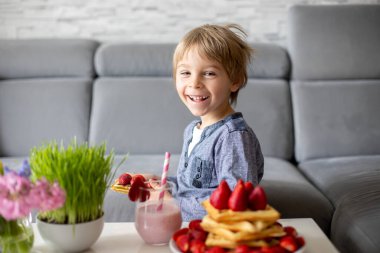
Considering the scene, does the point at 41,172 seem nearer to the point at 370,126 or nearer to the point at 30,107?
the point at 30,107

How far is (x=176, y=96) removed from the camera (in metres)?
2.32

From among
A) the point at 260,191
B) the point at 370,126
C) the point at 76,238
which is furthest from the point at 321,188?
the point at 76,238

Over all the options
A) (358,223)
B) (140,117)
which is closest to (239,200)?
(358,223)

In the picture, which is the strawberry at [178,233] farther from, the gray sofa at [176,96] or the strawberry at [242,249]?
the gray sofa at [176,96]

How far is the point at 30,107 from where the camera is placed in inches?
91.1

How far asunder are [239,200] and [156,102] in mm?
1388

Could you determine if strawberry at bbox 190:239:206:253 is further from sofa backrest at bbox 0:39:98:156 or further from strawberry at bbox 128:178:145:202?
sofa backrest at bbox 0:39:98:156

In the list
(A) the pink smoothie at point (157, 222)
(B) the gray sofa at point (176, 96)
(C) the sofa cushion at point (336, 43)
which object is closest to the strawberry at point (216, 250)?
(A) the pink smoothie at point (157, 222)

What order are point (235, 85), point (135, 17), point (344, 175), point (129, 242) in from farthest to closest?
Answer: point (135, 17) → point (344, 175) → point (235, 85) → point (129, 242)

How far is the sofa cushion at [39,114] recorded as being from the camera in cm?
229

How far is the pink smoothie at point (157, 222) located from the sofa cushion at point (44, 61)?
1.44 metres

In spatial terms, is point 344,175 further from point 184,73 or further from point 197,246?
point 197,246

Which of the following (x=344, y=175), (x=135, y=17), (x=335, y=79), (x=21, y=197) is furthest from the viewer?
(x=135, y=17)

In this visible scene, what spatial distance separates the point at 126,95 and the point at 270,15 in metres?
0.92
